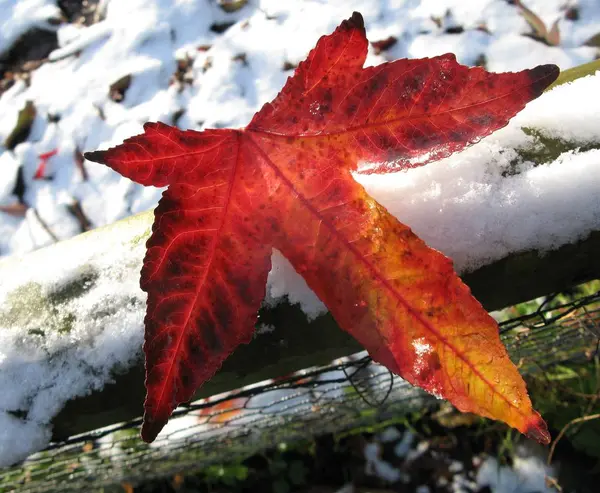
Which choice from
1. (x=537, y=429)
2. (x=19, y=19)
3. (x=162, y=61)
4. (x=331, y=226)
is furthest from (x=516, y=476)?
(x=19, y=19)

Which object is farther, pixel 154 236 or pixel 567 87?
pixel 567 87

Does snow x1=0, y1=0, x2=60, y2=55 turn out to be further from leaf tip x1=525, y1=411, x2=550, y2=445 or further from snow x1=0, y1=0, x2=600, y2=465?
leaf tip x1=525, y1=411, x2=550, y2=445

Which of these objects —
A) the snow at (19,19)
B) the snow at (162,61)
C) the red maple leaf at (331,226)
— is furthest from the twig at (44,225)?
the red maple leaf at (331,226)

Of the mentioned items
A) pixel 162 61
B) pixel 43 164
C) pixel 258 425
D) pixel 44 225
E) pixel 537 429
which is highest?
pixel 537 429

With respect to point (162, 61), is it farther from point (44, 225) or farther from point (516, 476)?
point (516, 476)

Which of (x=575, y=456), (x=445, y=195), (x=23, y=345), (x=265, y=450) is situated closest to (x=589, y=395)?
(x=575, y=456)

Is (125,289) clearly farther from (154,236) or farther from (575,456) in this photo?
(575,456)

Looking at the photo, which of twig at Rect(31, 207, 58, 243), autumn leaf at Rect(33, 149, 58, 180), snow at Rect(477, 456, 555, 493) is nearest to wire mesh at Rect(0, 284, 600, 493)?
snow at Rect(477, 456, 555, 493)
